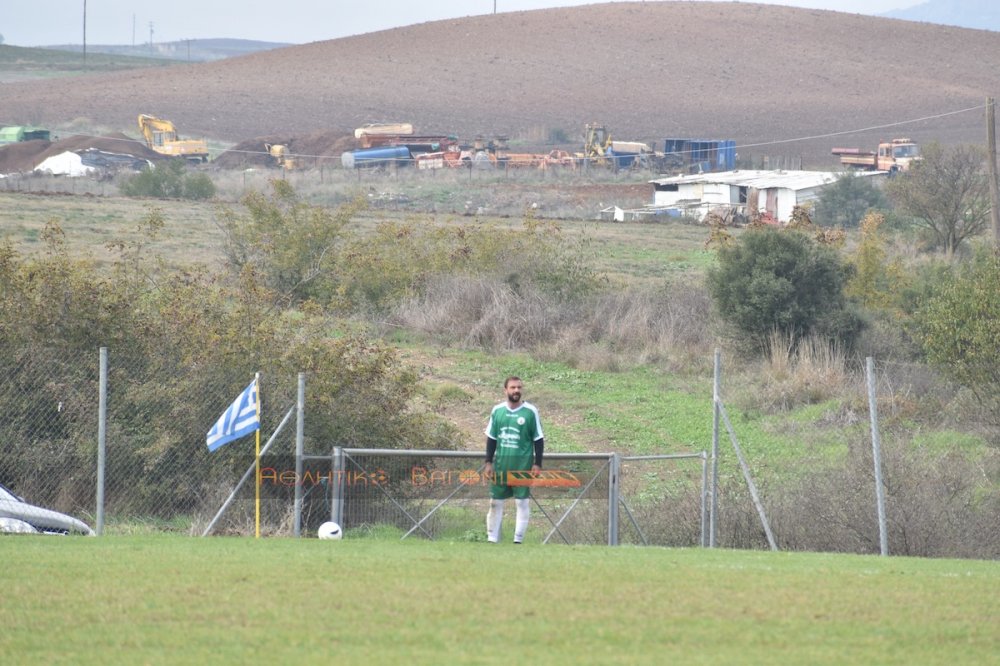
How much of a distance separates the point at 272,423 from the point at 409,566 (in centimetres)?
690

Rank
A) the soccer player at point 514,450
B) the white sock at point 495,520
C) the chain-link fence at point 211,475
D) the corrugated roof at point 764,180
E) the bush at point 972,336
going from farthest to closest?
1. the corrugated roof at point 764,180
2. the bush at point 972,336
3. the chain-link fence at point 211,475
4. the white sock at point 495,520
5. the soccer player at point 514,450

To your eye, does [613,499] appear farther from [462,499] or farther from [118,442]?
[118,442]

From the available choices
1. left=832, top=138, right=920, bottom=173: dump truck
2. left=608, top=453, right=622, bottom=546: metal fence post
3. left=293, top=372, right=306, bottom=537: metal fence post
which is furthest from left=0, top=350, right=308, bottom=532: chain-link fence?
left=832, top=138, right=920, bottom=173: dump truck

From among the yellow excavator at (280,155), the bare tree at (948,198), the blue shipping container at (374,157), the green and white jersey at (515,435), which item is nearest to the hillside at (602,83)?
the yellow excavator at (280,155)

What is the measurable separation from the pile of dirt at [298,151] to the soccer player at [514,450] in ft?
256

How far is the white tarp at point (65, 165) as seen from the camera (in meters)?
78.9

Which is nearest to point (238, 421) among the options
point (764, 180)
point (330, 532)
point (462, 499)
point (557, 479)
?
point (330, 532)

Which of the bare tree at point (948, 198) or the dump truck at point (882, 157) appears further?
the dump truck at point (882, 157)

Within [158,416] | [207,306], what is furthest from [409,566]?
[207,306]

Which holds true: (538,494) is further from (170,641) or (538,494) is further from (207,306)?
(170,641)

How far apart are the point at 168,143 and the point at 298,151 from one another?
9.58 meters

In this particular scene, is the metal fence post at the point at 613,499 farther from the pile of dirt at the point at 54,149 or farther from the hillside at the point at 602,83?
the hillside at the point at 602,83

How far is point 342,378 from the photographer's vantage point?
1764cm

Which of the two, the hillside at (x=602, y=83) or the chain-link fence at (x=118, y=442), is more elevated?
the hillside at (x=602, y=83)
